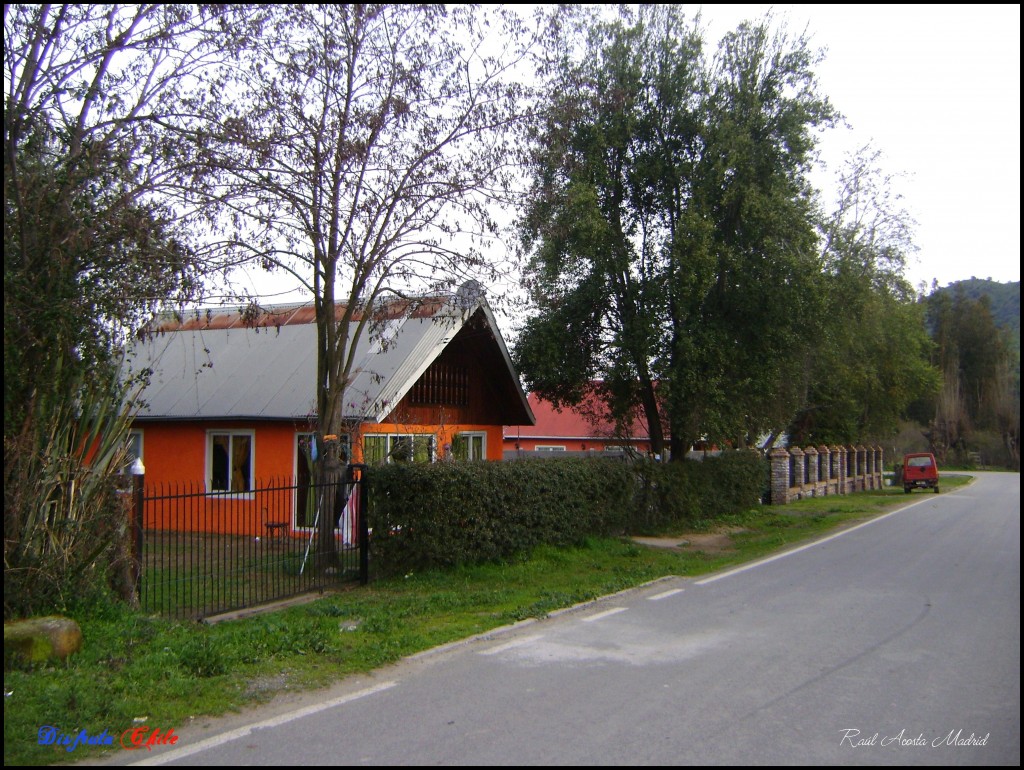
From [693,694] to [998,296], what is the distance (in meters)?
96.7

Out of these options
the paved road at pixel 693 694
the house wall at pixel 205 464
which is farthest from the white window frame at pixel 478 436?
the paved road at pixel 693 694

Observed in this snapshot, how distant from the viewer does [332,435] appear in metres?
12.3

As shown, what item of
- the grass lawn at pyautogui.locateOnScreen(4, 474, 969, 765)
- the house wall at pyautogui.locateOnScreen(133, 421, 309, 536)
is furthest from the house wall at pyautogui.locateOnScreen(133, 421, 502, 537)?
the grass lawn at pyautogui.locateOnScreen(4, 474, 969, 765)

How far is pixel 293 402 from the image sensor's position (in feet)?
55.6

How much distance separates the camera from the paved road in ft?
17.6

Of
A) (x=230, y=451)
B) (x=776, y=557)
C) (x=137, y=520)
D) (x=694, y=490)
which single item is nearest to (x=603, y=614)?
(x=137, y=520)

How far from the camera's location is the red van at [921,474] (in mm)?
38969

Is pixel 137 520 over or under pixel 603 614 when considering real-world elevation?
over

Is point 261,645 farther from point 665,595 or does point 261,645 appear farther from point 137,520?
point 665,595

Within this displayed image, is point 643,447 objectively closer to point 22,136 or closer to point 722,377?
point 722,377

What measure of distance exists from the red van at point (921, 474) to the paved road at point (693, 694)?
30.6 metres

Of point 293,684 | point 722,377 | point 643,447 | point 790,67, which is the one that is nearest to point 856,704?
point 293,684

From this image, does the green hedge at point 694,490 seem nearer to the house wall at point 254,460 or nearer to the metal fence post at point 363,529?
the house wall at point 254,460

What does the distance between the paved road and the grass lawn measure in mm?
436
